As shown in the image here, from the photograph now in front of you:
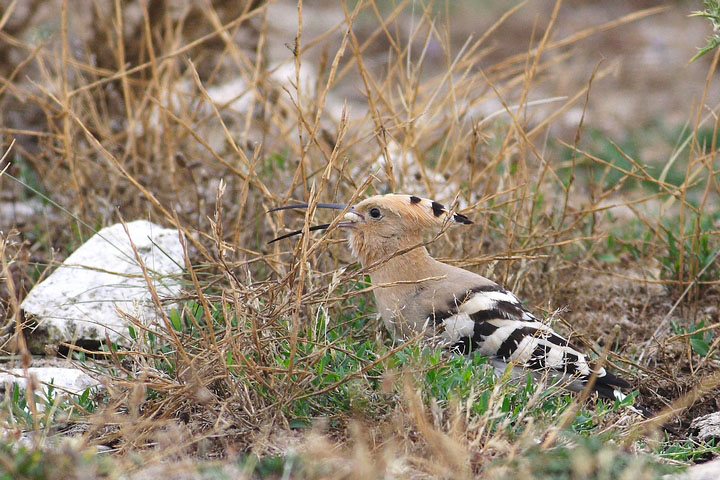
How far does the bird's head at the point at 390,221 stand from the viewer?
321 centimetres

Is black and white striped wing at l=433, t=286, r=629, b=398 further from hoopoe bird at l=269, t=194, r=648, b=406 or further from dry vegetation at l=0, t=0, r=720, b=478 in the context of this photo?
dry vegetation at l=0, t=0, r=720, b=478

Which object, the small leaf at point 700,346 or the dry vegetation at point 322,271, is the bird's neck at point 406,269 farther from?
the small leaf at point 700,346

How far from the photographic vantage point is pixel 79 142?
4660mm

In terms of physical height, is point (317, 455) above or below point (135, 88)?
below

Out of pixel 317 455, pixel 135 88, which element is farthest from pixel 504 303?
pixel 135 88

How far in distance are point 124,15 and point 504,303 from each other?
3.19 meters

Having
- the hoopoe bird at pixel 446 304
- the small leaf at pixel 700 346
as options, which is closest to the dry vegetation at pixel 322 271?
the small leaf at pixel 700 346

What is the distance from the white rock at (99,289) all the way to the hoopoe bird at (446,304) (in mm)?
689

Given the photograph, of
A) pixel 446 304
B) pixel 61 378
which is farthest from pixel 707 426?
pixel 61 378

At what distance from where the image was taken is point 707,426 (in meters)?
2.85

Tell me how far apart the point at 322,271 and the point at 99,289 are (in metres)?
0.93

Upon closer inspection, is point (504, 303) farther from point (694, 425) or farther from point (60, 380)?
point (60, 380)

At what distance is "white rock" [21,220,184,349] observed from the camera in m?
3.25

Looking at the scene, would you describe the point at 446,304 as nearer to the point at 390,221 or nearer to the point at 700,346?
the point at 390,221
